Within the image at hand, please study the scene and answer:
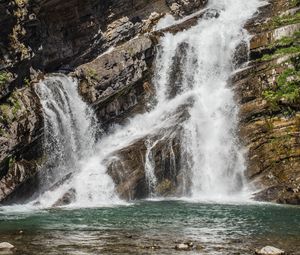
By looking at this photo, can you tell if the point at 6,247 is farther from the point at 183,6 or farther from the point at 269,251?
the point at 183,6

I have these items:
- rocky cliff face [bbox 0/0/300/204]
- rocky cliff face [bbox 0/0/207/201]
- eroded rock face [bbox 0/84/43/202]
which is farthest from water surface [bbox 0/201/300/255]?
rocky cliff face [bbox 0/0/207/201]

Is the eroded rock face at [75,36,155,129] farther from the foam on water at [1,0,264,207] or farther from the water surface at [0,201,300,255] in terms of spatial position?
the water surface at [0,201,300,255]

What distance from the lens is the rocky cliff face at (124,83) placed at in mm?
31719

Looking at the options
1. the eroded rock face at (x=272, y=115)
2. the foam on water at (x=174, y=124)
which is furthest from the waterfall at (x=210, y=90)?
the eroded rock face at (x=272, y=115)

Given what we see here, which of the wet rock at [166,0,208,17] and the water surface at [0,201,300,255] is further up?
the wet rock at [166,0,208,17]

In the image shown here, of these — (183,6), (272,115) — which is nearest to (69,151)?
(272,115)

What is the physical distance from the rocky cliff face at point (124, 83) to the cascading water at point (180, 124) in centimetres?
72

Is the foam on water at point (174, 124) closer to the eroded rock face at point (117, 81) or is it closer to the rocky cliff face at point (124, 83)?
the rocky cliff face at point (124, 83)

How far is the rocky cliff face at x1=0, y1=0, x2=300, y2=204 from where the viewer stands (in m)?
31.7

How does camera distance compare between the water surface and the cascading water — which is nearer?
the water surface

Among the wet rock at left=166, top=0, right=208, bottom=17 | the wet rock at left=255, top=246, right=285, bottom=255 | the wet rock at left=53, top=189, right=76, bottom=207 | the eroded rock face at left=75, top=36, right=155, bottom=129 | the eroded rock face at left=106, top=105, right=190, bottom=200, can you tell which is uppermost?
the wet rock at left=166, top=0, right=208, bottom=17

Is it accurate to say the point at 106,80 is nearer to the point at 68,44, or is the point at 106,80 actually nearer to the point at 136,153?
the point at 68,44

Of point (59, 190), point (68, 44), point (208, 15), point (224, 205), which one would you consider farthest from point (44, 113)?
point (208, 15)

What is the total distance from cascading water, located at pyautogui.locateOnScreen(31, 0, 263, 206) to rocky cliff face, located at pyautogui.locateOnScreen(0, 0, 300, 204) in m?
0.72
